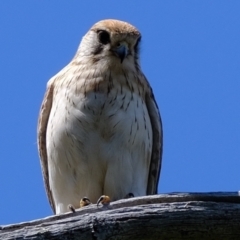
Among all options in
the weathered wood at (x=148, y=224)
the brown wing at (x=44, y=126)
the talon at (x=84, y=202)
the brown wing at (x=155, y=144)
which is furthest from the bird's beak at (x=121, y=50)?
the weathered wood at (x=148, y=224)

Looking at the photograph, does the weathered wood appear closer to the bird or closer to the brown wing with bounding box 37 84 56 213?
the bird

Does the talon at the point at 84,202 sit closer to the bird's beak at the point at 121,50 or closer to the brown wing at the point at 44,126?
the brown wing at the point at 44,126

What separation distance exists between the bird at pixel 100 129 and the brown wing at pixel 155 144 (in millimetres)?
10

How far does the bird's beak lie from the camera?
7.62 meters

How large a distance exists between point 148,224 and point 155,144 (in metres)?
2.63

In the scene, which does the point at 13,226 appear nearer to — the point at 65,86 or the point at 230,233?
the point at 230,233

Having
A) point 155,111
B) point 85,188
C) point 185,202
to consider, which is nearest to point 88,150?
point 85,188

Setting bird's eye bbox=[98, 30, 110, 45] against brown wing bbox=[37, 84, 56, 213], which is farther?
bird's eye bbox=[98, 30, 110, 45]

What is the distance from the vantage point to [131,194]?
7.12m

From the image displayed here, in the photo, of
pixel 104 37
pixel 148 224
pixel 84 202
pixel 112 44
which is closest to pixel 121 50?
pixel 112 44

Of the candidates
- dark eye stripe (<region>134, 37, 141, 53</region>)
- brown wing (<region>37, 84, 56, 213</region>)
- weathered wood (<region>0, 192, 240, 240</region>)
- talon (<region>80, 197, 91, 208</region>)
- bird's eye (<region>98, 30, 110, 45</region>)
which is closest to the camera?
weathered wood (<region>0, 192, 240, 240</region>)

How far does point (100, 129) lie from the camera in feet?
23.3

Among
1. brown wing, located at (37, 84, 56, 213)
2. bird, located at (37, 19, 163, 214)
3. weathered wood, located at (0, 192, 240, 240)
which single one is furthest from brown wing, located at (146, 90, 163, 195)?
weathered wood, located at (0, 192, 240, 240)

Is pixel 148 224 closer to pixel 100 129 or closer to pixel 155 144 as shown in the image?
pixel 100 129
